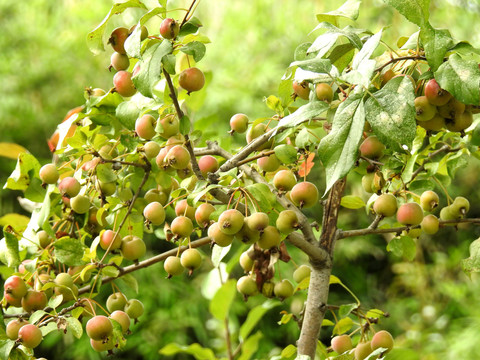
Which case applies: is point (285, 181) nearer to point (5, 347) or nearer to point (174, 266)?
point (174, 266)

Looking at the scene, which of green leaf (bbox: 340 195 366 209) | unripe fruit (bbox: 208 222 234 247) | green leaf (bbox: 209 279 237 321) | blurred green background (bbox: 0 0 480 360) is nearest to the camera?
green leaf (bbox: 209 279 237 321)

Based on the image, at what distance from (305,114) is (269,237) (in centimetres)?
14

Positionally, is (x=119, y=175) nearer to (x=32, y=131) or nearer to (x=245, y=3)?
(x=32, y=131)

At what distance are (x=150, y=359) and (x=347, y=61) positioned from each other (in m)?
1.90

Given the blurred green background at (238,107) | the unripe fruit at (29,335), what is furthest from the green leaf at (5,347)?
the blurred green background at (238,107)

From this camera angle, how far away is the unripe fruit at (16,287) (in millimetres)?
742

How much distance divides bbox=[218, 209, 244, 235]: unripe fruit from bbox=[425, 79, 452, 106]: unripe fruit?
0.22 meters

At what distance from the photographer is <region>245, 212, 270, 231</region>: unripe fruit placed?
0.64 m

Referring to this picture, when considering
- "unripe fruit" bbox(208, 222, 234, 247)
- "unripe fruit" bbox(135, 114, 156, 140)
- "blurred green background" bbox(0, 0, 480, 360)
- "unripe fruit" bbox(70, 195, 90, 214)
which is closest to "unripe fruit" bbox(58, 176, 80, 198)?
"unripe fruit" bbox(70, 195, 90, 214)

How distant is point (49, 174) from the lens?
79cm

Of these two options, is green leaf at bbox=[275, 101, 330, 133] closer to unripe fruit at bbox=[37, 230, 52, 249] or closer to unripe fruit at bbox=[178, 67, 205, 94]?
unripe fruit at bbox=[178, 67, 205, 94]

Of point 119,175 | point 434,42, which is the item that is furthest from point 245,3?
point 434,42

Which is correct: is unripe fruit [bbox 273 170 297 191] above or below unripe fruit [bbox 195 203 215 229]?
above

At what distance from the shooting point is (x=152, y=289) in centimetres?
252
